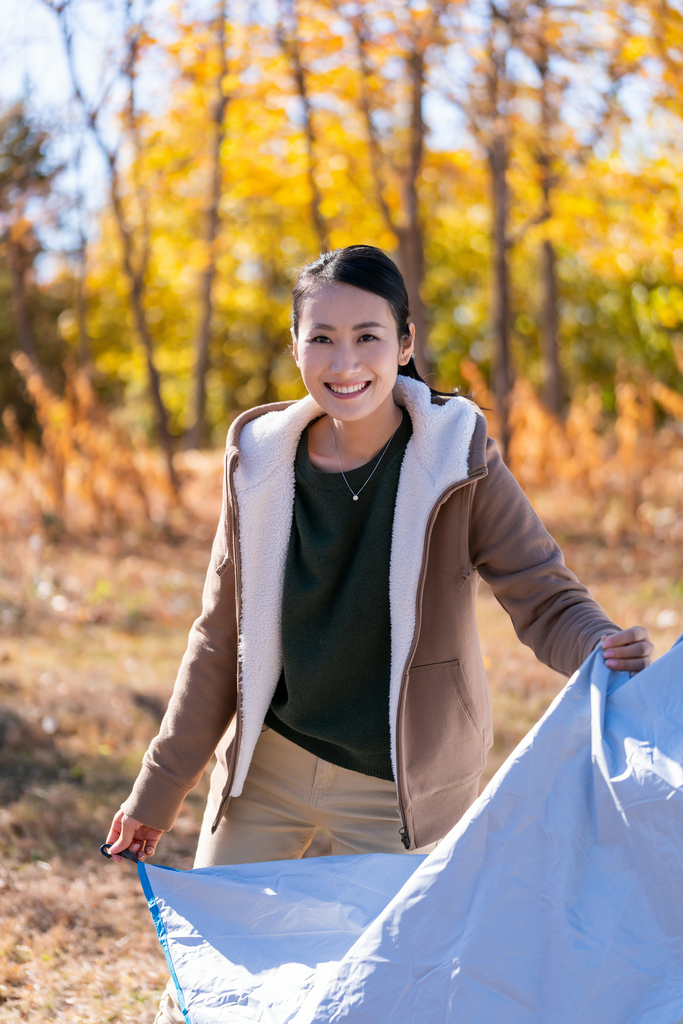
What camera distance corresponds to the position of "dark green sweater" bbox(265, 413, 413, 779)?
200 centimetres

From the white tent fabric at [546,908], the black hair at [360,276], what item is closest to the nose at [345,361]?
the black hair at [360,276]

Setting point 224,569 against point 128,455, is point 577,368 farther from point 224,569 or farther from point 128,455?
point 224,569

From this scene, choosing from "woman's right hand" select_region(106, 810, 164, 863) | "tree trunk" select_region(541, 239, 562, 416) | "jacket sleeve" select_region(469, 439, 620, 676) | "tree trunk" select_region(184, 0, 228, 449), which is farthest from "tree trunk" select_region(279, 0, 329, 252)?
"woman's right hand" select_region(106, 810, 164, 863)

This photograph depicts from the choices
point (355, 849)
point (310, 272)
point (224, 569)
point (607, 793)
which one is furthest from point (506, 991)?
point (310, 272)

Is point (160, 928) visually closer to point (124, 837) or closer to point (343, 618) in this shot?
point (124, 837)

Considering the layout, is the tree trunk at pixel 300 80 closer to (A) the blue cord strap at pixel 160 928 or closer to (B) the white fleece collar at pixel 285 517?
(B) the white fleece collar at pixel 285 517

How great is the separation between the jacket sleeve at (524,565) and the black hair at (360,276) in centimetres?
37

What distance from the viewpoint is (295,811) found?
7.01 ft

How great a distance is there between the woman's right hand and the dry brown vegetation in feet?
1.91

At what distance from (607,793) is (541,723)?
0.16m

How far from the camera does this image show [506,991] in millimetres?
1544

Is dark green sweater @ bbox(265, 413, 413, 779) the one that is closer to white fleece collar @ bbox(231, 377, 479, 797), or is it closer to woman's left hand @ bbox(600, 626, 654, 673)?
white fleece collar @ bbox(231, 377, 479, 797)

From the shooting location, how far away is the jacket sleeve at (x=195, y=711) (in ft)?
6.86

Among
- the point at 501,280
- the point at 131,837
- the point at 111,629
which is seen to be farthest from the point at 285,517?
the point at 501,280
